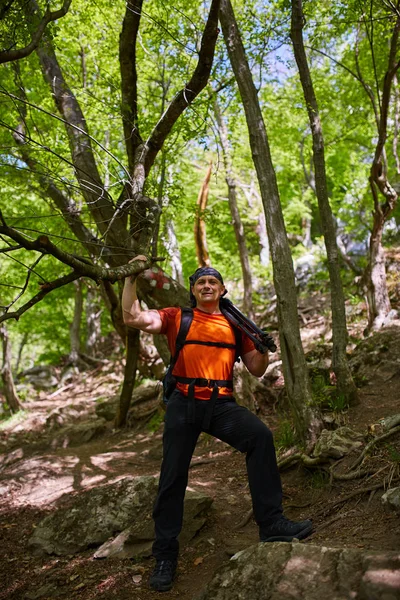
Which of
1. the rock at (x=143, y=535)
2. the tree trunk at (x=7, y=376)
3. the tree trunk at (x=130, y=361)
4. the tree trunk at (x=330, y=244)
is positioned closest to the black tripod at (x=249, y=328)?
the rock at (x=143, y=535)

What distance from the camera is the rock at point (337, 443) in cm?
509

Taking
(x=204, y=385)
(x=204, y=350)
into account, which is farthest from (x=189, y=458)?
(x=204, y=350)

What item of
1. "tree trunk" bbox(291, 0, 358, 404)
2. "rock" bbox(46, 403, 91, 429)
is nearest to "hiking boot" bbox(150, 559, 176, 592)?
"tree trunk" bbox(291, 0, 358, 404)

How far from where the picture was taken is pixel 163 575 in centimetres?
380

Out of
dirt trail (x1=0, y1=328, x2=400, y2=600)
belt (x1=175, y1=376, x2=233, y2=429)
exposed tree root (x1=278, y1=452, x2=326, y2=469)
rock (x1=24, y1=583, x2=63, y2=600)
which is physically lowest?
rock (x1=24, y1=583, x2=63, y2=600)

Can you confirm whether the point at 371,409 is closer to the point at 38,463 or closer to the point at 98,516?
the point at 98,516

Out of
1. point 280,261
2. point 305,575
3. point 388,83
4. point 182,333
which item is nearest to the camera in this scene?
point 305,575

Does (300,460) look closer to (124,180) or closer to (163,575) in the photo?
(163,575)

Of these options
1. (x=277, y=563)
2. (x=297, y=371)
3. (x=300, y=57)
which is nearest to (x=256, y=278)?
(x=300, y=57)

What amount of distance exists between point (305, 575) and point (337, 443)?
2.47 meters

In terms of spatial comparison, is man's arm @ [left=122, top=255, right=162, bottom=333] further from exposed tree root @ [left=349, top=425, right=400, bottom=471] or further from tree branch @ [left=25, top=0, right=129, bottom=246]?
tree branch @ [left=25, top=0, right=129, bottom=246]

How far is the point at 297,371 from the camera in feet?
19.3

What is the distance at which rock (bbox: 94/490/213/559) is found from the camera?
14.9ft

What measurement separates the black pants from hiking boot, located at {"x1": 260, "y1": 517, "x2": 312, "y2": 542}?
54mm
